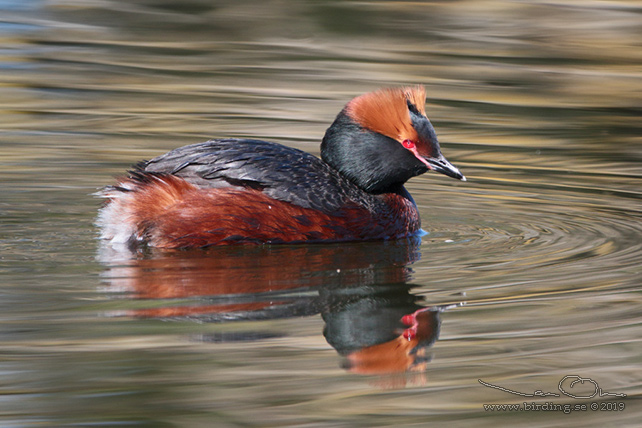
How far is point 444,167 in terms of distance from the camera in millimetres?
6805

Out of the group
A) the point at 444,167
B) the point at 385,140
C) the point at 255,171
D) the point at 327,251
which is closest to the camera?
the point at 327,251

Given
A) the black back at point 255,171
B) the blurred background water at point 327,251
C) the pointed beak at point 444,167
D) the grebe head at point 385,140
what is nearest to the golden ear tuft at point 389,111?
the grebe head at point 385,140

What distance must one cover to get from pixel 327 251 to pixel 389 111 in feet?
3.41

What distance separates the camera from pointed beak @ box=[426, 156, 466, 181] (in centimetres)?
677

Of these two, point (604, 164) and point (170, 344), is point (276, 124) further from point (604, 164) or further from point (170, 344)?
point (170, 344)

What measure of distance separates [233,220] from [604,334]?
237 centimetres

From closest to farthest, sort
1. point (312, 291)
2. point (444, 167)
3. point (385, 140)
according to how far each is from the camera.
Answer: point (312, 291), point (444, 167), point (385, 140)

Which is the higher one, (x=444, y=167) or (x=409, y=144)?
(x=409, y=144)

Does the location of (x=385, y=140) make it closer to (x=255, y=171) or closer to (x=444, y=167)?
(x=444, y=167)

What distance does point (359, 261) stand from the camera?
20.4 ft

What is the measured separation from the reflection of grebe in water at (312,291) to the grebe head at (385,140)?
56 centimetres

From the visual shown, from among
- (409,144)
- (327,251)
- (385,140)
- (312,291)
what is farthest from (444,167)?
(312,291)

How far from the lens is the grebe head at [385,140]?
22.4 ft

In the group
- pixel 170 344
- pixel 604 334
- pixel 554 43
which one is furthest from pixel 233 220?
pixel 554 43
